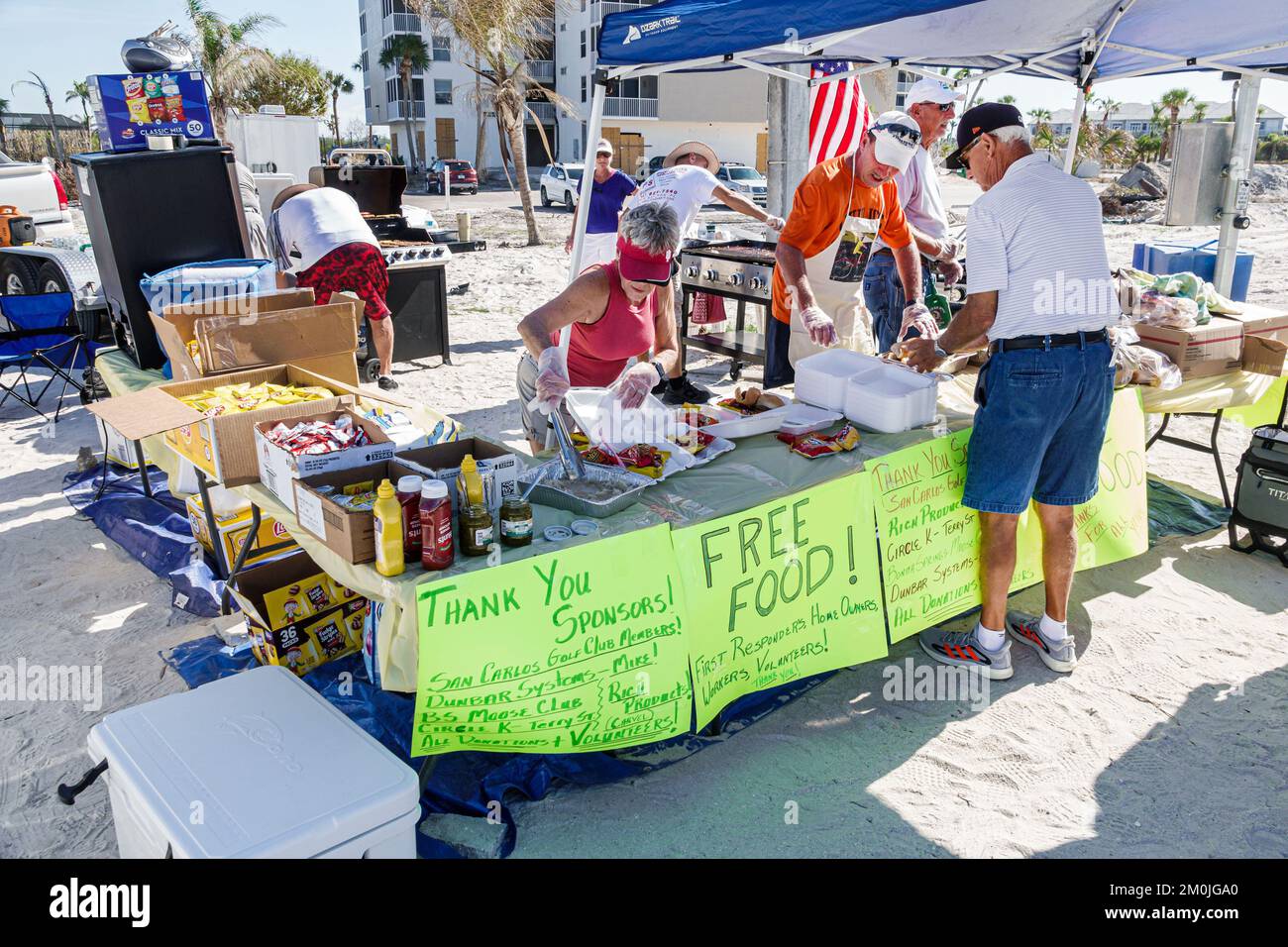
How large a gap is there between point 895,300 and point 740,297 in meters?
1.38

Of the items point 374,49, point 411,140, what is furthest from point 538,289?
point 374,49

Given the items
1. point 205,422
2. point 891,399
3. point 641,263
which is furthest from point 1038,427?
point 205,422

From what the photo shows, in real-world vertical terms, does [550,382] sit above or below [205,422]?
above

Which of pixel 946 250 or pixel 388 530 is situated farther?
pixel 946 250

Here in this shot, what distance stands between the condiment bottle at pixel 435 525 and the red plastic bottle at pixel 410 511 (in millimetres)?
35

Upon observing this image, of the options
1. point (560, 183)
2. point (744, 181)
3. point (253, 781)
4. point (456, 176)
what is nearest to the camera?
point (253, 781)

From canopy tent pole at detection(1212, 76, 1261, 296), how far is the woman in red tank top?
6.19 m

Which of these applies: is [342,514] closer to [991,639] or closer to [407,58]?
[991,639]

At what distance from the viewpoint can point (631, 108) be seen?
40.6m

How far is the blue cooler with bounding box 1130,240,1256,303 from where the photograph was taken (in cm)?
→ 817

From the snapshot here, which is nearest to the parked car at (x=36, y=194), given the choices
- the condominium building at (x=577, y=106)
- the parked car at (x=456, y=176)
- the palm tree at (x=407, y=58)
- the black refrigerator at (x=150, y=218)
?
the black refrigerator at (x=150, y=218)

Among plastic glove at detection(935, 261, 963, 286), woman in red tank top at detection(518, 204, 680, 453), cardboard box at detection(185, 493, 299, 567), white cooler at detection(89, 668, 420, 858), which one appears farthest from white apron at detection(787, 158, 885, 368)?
white cooler at detection(89, 668, 420, 858)

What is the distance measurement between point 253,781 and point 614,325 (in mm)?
2006

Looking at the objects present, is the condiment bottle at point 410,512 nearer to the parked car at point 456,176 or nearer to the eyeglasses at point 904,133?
the eyeglasses at point 904,133
